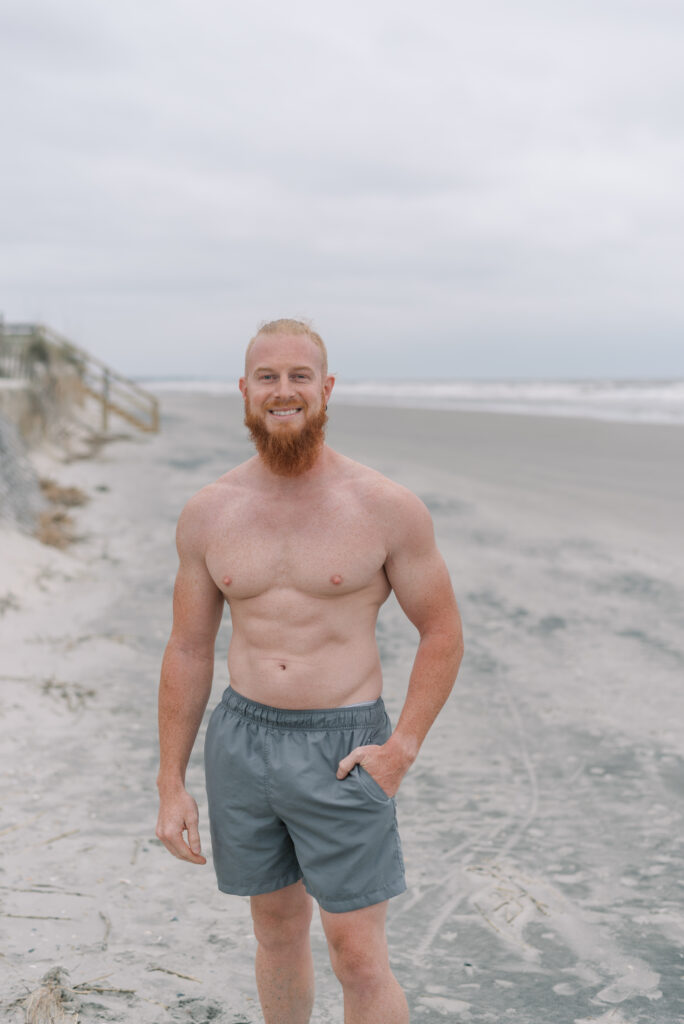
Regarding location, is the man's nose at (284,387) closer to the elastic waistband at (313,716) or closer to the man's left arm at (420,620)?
the man's left arm at (420,620)

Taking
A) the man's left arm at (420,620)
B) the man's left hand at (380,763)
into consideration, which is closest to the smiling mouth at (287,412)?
the man's left arm at (420,620)

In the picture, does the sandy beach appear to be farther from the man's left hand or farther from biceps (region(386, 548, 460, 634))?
biceps (region(386, 548, 460, 634))

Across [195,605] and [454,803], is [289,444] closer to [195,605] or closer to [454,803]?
[195,605]

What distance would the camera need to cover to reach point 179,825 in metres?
2.54

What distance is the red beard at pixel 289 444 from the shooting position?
240 centimetres

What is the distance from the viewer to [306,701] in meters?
2.43

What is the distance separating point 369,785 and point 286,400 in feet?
3.18

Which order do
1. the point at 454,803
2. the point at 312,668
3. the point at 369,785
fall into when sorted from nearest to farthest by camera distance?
1. the point at 369,785
2. the point at 312,668
3. the point at 454,803

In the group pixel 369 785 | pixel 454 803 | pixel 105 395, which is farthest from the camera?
pixel 105 395

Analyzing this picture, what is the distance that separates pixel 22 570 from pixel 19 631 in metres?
1.30

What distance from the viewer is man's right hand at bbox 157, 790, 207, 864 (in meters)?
2.53

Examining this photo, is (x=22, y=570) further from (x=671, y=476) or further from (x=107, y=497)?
(x=671, y=476)

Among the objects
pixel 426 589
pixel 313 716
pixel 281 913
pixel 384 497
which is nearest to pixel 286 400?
pixel 384 497

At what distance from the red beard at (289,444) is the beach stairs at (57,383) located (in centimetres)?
1312
